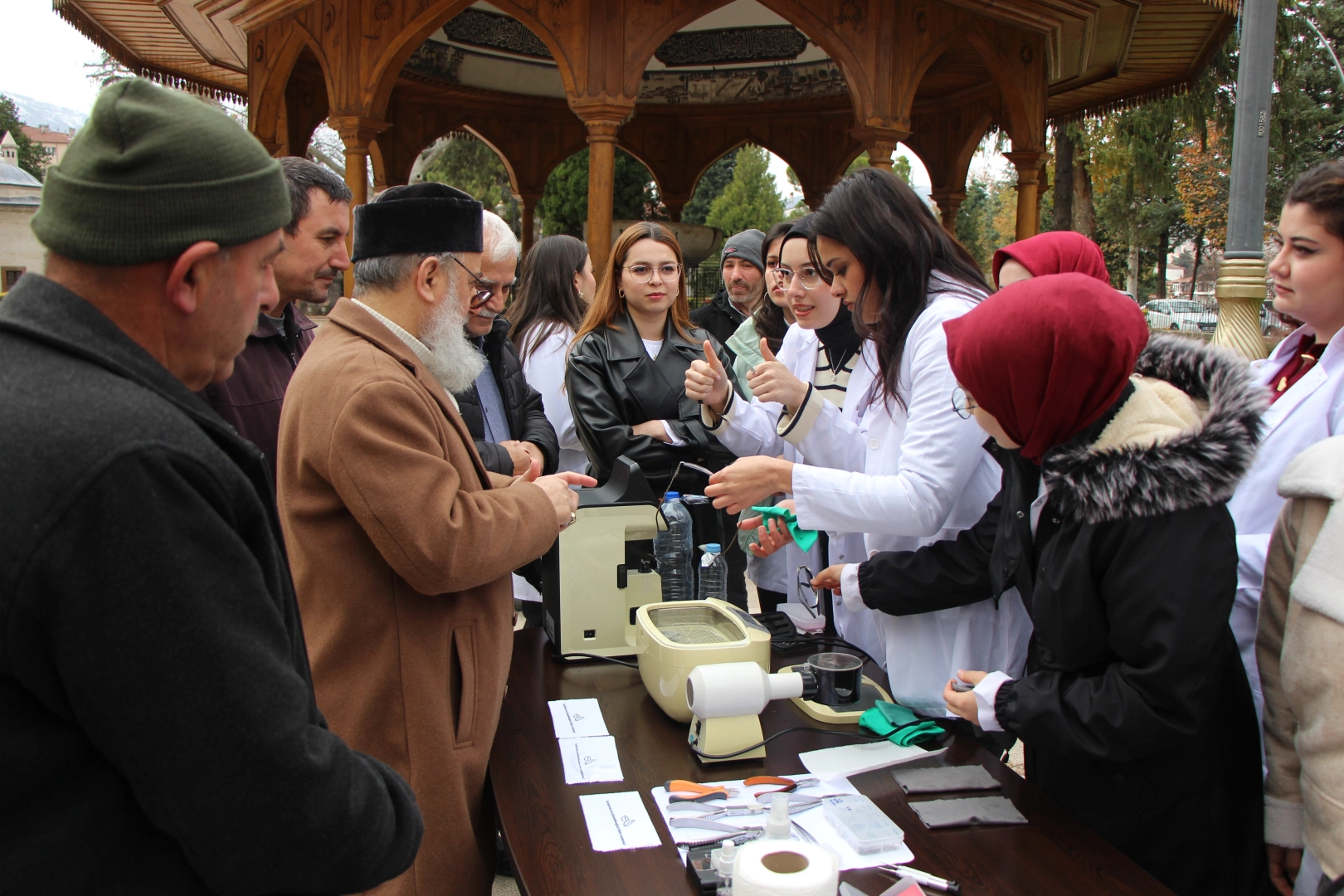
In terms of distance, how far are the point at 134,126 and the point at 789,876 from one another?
120 centimetres

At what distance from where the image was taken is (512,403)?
12.7 ft

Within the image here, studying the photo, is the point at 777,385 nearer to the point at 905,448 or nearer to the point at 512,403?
the point at 905,448

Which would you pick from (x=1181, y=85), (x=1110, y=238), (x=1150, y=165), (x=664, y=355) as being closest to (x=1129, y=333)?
(x=664, y=355)

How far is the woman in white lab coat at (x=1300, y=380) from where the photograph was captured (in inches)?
79.3

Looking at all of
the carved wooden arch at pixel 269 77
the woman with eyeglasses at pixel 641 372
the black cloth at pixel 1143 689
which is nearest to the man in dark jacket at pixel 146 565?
the black cloth at pixel 1143 689

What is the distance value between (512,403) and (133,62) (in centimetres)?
1079

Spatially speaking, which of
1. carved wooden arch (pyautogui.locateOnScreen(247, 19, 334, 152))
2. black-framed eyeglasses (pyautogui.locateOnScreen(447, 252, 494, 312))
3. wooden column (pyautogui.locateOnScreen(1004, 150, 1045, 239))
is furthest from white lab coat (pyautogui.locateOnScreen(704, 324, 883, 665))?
carved wooden arch (pyautogui.locateOnScreen(247, 19, 334, 152))

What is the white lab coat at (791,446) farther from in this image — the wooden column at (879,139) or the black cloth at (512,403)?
the wooden column at (879,139)

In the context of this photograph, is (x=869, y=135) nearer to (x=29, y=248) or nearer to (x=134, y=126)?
(x=134, y=126)

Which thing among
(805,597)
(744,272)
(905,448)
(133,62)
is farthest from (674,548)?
(133,62)

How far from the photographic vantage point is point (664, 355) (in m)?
4.00


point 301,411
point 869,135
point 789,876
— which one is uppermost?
point 869,135

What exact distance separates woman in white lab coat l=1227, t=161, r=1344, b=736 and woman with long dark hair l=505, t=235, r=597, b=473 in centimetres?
288

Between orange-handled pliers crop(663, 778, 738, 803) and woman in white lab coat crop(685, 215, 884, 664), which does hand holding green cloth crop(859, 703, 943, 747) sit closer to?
orange-handled pliers crop(663, 778, 738, 803)
